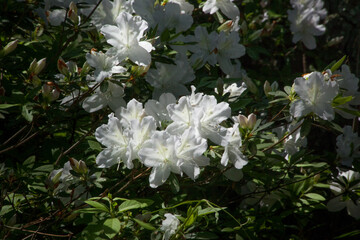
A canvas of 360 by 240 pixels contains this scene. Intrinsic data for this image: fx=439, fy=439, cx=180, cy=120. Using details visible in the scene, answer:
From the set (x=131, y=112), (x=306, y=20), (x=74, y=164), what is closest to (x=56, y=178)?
(x=74, y=164)

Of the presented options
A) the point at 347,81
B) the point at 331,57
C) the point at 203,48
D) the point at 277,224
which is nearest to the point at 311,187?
the point at 277,224

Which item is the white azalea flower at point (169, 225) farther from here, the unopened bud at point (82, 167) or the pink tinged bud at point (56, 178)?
the pink tinged bud at point (56, 178)

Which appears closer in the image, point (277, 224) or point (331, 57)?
point (277, 224)

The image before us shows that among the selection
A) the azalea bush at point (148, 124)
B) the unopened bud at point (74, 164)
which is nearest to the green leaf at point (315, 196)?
the azalea bush at point (148, 124)

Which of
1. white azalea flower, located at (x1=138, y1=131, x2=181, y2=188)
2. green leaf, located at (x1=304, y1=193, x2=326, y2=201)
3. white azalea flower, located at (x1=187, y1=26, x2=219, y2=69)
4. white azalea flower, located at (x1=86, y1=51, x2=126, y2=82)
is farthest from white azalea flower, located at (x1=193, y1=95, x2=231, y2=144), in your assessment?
green leaf, located at (x1=304, y1=193, x2=326, y2=201)

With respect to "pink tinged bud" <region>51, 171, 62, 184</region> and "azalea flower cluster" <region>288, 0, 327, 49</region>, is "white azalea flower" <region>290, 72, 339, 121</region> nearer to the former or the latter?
"pink tinged bud" <region>51, 171, 62, 184</region>

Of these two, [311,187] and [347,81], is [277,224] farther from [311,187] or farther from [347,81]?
[347,81]
